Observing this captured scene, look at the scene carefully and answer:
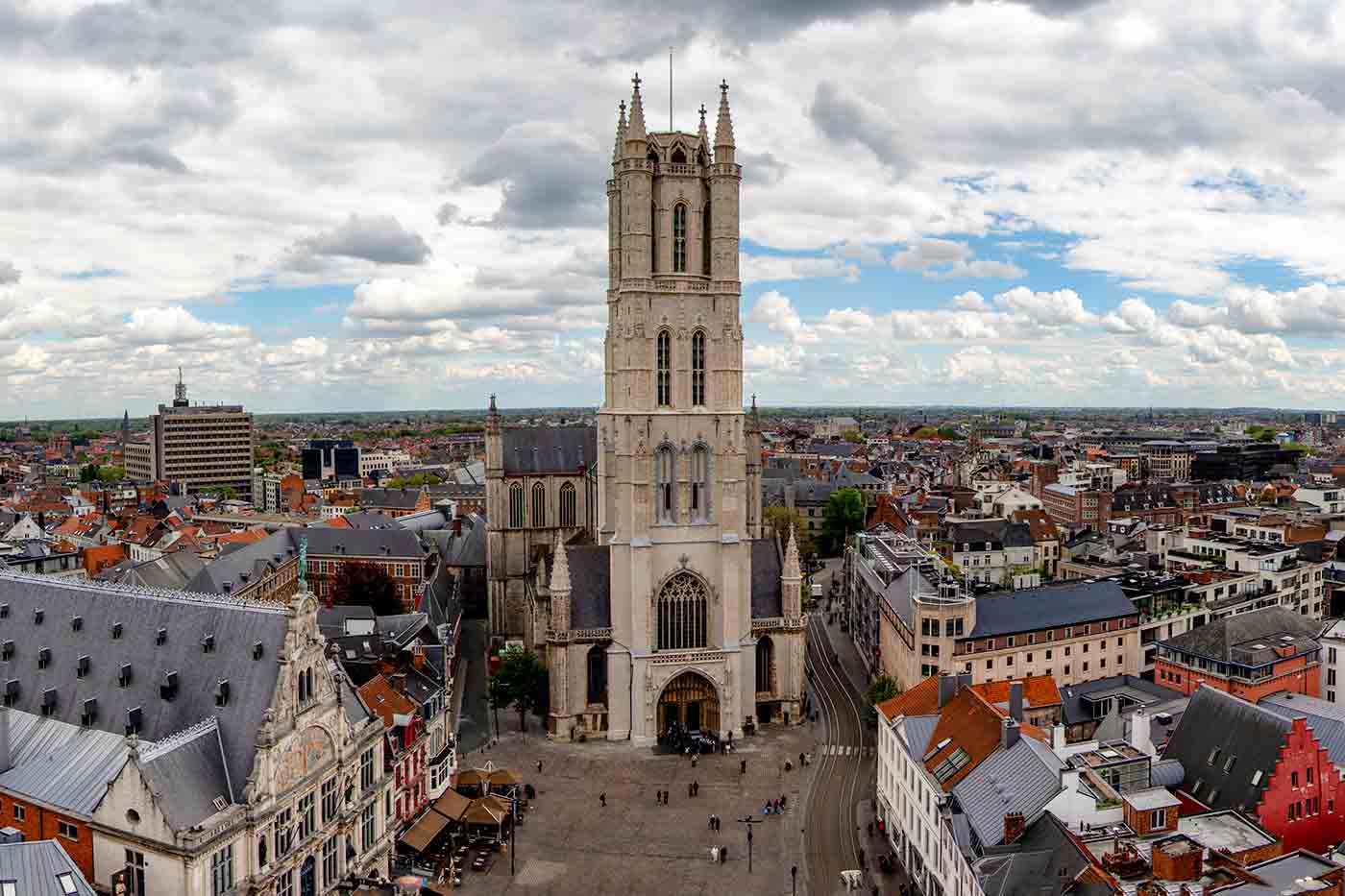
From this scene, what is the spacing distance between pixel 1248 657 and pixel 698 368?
49.9 meters

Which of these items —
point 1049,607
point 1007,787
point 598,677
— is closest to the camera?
point 1007,787

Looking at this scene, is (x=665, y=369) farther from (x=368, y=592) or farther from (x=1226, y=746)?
(x=368, y=592)

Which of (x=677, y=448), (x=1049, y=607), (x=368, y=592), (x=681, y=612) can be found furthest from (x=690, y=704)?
(x=368, y=592)

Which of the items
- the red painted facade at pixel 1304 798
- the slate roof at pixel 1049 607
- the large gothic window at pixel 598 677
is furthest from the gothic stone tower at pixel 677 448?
the red painted facade at pixel 1304 798

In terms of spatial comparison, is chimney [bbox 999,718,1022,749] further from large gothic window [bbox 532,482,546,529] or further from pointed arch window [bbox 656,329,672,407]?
large gothic window [bbox 532,482,546,529]

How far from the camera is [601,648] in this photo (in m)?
90.6

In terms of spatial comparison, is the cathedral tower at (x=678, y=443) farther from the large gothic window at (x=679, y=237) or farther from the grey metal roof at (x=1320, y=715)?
the grey metal roof at (x=1320, y=715)

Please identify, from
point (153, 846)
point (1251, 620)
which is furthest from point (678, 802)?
point (1251, 620)

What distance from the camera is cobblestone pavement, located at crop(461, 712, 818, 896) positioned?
64.5 meters

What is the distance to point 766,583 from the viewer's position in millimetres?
94438

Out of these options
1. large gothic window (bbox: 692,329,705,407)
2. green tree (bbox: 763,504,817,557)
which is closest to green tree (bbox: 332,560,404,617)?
large gothic window (bbox: 692,329,705,407)

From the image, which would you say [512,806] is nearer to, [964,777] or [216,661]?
[216,661]

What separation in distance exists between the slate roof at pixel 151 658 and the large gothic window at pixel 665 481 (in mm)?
38638

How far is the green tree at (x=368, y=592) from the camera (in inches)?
4673
